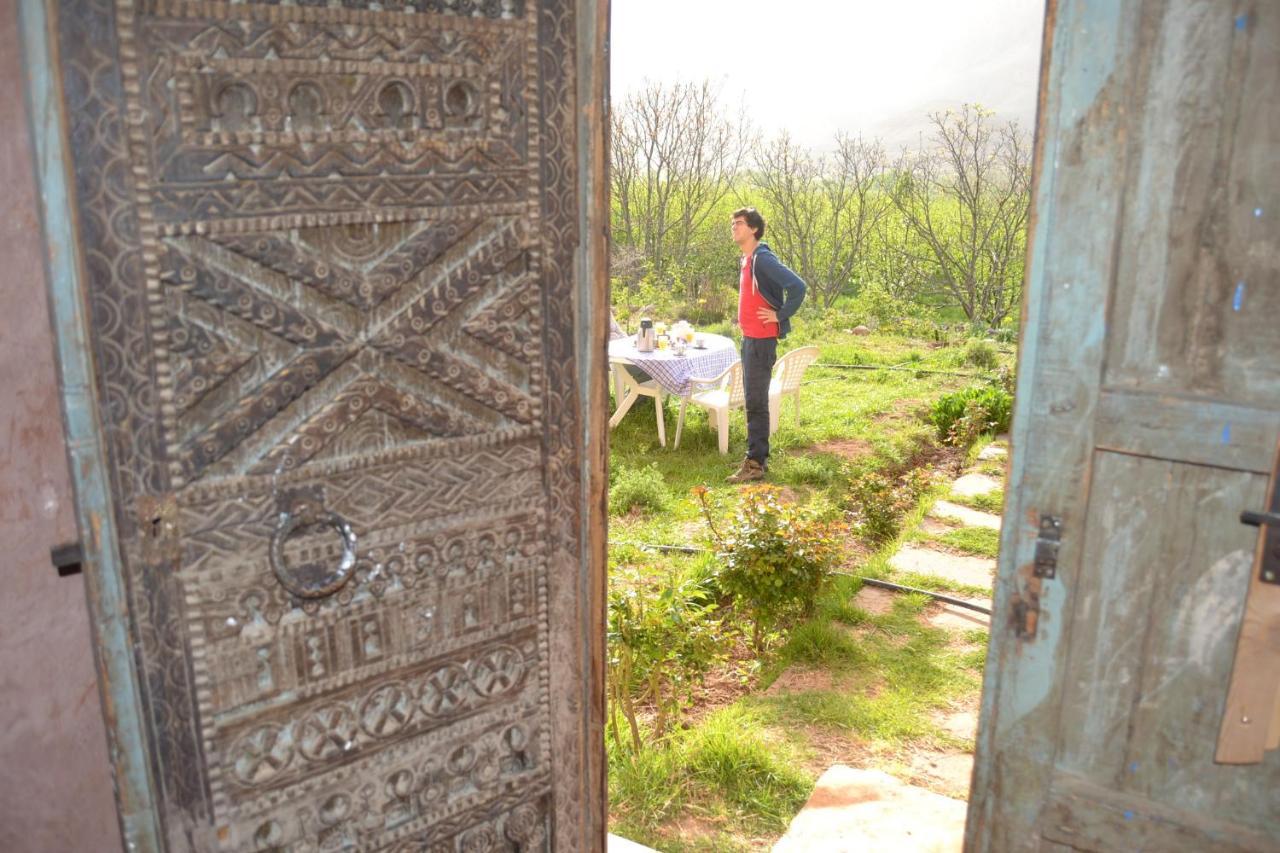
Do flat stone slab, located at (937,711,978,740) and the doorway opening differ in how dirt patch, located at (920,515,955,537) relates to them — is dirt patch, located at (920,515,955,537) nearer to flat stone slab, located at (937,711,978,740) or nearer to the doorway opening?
the doorway opening

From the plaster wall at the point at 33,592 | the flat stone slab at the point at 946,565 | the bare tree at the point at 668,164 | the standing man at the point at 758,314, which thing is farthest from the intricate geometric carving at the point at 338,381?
the bare tree at the point at 668,164

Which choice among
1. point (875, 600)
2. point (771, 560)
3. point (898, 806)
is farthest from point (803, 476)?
point (898, 806)

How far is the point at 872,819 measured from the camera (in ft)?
9.48

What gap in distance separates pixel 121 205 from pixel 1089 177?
1658 millimetres

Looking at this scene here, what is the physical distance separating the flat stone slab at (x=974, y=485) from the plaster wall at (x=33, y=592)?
5.17 meters

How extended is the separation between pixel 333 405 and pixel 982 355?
29.7 feet

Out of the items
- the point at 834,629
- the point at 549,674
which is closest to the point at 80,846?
Result: the point at 549,674

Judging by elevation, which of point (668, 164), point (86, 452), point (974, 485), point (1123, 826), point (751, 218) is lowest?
point (974, 485)

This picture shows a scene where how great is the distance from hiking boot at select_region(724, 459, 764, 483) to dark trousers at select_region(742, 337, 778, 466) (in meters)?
0.18

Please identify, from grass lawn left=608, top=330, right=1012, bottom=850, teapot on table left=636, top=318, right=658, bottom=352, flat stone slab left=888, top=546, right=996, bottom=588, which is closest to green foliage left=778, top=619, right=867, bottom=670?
grass lawn left=608, top=330, right=1012, bottom=850

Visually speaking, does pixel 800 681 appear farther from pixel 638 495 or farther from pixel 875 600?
pixel 638 495

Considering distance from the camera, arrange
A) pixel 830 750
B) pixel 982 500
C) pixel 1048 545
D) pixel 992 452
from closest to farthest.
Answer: pixel 1048 545 < pixel 830 750 < pixel 982 500 < pixel 992 452

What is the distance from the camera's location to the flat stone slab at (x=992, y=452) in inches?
269

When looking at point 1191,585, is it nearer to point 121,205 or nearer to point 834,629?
point 121,205
